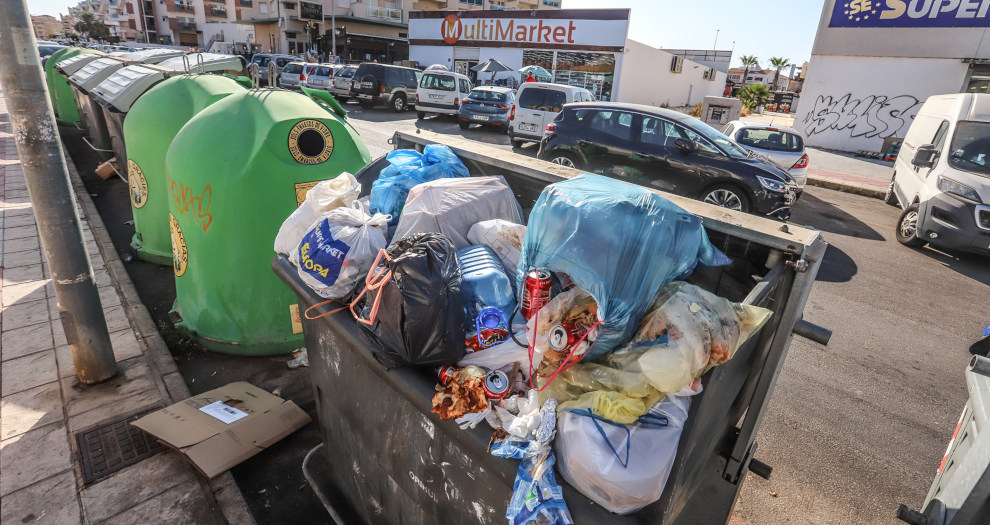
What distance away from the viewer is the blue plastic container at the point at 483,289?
187 cm

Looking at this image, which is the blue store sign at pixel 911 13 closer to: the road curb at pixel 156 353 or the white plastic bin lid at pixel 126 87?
the white plastic bin lid at pixel 126 87

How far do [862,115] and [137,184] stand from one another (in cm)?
1924

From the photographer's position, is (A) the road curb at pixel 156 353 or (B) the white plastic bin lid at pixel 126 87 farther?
(B) the white plastic bin lid at pixel 126 87

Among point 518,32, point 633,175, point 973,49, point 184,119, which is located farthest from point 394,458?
point 518,32

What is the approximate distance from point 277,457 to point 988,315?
22.5ft

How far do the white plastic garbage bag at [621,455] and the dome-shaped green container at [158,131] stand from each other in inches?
185

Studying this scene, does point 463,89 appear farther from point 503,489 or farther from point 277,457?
point 503,489

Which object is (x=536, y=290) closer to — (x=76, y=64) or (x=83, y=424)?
(x=83, y=424)

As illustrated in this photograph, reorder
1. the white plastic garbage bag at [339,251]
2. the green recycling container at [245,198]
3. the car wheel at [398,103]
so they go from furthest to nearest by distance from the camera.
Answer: the car wheel at [398,103] → the green recycling container at [245,198] → the white plastic garbage bag at [339,251]

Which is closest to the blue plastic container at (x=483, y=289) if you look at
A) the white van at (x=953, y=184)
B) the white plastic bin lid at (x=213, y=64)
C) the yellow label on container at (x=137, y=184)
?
the yellow label on container at (x=137, y=184)

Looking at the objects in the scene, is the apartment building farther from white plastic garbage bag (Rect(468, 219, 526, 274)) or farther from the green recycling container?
white plastic garbage bag (Rect(468, 219, 526, 274))

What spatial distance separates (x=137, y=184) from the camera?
4.91 metres

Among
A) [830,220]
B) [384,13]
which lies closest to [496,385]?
[830,220]

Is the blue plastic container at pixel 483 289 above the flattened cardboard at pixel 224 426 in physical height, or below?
above
